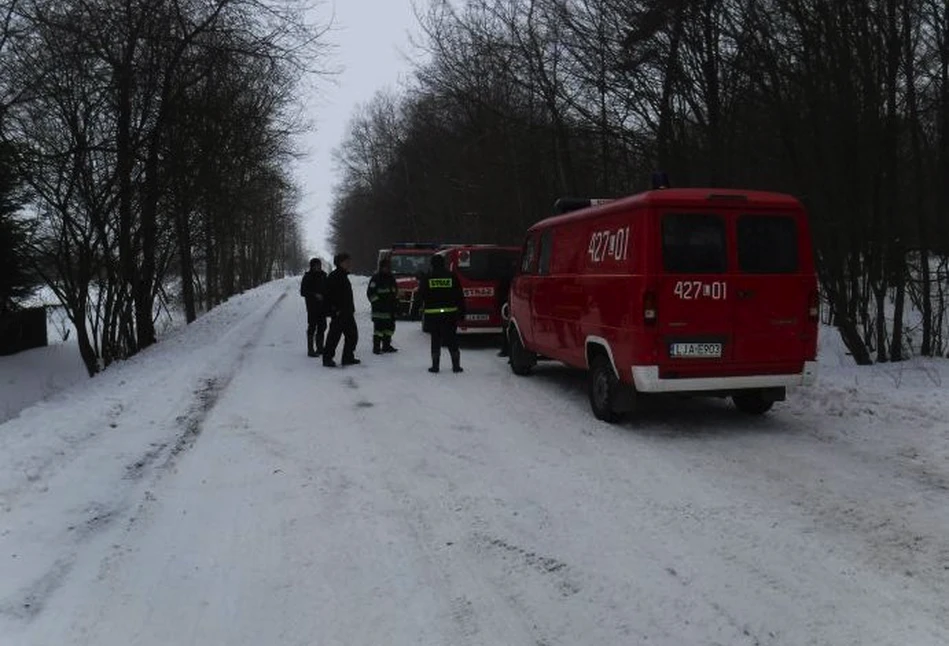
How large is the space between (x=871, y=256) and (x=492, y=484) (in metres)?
7.38

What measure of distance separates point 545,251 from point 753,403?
3271 millimetres

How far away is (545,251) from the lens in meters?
10.1

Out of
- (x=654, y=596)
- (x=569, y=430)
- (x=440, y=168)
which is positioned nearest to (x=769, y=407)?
(x=569, y=430)

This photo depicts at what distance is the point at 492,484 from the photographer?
590 cm

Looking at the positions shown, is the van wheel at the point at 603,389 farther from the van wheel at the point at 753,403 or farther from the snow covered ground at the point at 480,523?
the van wheel at the point at 753,403

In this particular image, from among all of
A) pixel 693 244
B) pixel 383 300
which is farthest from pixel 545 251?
pixel 383 300

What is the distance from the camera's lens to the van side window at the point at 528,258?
10688 mm

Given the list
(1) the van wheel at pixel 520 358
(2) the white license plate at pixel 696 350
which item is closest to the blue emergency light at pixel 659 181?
(2) the white license plate at pixel 696 350

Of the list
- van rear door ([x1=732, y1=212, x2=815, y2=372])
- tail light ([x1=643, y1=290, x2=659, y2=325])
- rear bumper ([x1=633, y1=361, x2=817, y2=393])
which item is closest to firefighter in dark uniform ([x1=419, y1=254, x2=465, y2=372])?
rear bumper ([x1=633, y1=361, x2=817, y2=393])

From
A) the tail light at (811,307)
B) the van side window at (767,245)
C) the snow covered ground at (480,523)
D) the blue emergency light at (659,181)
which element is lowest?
the snow covered ground at (480,523)

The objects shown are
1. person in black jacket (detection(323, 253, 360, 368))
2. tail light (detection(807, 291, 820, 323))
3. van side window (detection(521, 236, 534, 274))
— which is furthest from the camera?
person in black jacket (detection(323, 253, 360, 368))

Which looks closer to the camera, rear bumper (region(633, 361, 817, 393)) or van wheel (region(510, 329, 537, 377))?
rear bumper (region(633, 361, 817, 393))

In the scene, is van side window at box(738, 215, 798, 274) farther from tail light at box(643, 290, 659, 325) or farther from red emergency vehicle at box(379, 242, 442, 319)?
red emergency vehicle at box(379, 242, 442, 319)

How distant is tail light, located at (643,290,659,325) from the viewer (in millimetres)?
7082
